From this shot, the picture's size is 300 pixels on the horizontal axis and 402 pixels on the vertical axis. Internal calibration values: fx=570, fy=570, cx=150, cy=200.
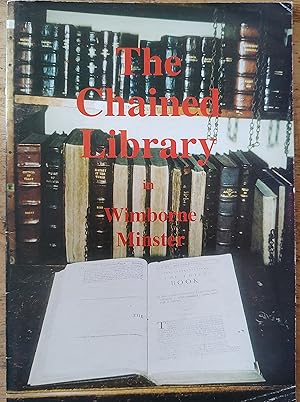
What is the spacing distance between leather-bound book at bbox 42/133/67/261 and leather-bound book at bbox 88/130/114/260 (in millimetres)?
52

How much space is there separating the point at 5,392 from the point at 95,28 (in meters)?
0.64

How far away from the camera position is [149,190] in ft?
3.26

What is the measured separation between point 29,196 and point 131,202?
0.18 meters

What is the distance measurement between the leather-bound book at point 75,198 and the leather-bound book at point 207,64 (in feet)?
0.76

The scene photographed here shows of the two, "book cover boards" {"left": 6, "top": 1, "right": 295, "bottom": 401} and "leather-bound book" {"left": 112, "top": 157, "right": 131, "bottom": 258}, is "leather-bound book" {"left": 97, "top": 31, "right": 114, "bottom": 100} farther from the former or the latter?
"leather-bound book" {"left": 112, "top": 157, "right": 131, "bottom": 258}

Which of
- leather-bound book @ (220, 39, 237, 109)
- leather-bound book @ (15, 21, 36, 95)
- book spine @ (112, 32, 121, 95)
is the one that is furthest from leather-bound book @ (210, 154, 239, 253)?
leather-bound book @ (15, 21, 36, 95)

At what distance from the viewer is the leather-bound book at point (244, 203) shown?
101cm

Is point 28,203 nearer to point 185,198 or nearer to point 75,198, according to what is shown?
point 75,198

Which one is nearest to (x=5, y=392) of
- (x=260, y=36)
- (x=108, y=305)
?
(x=108, y=305)

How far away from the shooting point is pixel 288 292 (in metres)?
1.00

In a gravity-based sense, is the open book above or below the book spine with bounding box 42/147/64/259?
below

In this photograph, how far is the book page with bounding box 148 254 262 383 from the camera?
3.17 ft

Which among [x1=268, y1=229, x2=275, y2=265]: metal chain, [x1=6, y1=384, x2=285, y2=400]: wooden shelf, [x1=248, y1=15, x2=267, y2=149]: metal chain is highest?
[x1=248, y1=15, x2=267, y2=149]: metal chain

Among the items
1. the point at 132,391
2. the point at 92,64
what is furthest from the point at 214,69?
the point at 132,391
